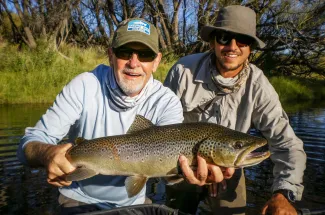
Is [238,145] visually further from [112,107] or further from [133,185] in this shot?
[112,107]

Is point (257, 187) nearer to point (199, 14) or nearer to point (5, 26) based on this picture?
point (199, 14)

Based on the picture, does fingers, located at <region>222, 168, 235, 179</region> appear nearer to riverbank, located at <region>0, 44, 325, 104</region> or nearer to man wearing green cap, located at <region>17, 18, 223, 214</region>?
man wearing green cap, located at <region>17, 18, 223, 214</region>

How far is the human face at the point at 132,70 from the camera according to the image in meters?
3.00

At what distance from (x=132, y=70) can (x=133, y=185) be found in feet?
2.78

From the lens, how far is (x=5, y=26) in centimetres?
2298

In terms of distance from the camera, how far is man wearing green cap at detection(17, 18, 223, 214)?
2.93m

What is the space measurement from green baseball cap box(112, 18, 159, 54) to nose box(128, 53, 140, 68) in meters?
0.12

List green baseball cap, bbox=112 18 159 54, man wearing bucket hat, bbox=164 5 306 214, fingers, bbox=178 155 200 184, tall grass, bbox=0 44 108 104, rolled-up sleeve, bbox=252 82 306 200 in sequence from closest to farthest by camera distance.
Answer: fingers, bbox=178 155 200 184 < green baseball cap, bbox=112 18 159 54 < rolled-up sleeve, bbox=252 82 306 200 < man wearing bucket hat, bbox=164 5 306 214 < tall grass, bbox=0 44 108 104

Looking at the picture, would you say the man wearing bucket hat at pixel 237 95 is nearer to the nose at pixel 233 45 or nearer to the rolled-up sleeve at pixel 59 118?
the nose at pixel 233 45

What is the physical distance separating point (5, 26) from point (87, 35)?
15.7ft

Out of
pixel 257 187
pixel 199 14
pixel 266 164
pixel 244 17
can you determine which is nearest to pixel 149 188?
pixel 257 187

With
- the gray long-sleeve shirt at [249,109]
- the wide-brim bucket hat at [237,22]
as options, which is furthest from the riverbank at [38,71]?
the wide-brim bucket hat at [237,22]

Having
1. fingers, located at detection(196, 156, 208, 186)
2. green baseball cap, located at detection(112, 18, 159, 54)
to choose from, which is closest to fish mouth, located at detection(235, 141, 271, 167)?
fingers, located at detection(196, 156, 208, 186)

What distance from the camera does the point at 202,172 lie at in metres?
2.76
